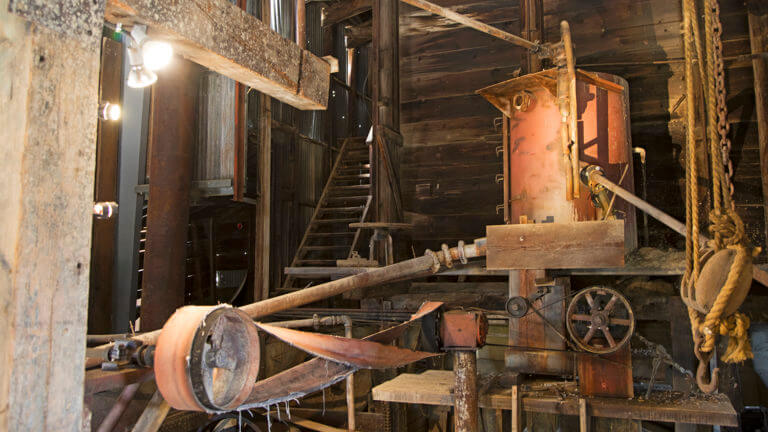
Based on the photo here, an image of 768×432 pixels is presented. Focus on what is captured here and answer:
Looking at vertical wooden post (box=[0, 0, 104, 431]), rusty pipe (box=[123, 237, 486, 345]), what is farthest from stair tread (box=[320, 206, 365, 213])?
vertical wooden post (box=[0, 0, 104, 431])

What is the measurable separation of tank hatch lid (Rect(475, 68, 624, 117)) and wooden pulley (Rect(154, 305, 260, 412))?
5.33 meters

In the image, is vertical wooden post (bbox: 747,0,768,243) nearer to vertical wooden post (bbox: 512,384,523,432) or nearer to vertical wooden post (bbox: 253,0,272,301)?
vertical wooden post (bbox: 512,384,523,432)

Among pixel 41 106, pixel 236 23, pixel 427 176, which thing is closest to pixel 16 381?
pixel 41 106

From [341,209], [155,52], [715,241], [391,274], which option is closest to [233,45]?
[155,52]

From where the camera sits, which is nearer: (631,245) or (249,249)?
(631,245)

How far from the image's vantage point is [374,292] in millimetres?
8703

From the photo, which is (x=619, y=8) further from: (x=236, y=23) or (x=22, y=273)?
(x=22, y=273)

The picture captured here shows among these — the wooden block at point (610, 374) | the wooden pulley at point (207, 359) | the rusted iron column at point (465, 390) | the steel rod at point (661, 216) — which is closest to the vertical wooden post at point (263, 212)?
the rusted iron column at point (465, 390)

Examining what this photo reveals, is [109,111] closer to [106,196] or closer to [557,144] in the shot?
[106,196]

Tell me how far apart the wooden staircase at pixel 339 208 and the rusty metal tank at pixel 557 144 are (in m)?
4.24

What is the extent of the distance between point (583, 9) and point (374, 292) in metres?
6.27

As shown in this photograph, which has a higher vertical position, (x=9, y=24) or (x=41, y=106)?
(x=9, y=24)

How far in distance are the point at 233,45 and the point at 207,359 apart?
85.3 inches

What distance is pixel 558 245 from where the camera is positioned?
5.30 metres
